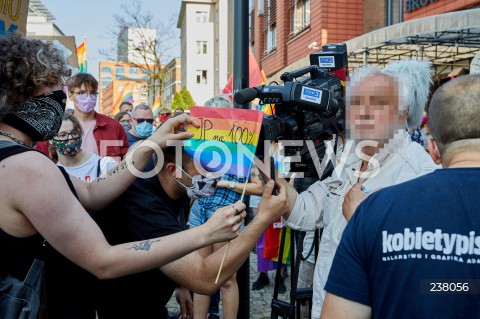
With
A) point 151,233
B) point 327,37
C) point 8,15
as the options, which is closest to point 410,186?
point 151,233

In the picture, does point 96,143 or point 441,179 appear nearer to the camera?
point 441,179

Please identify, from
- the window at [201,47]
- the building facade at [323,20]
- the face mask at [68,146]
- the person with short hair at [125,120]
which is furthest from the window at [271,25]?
the window at [201,47]

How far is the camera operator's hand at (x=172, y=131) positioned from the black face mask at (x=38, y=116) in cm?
39

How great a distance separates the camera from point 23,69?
5.76 feet

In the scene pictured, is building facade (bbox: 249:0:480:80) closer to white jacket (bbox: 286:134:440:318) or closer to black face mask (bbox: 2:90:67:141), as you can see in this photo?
white jacket (bbox: 286:134:440:318)

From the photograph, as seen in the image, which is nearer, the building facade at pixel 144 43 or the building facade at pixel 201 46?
the building facade at pixel 144 43

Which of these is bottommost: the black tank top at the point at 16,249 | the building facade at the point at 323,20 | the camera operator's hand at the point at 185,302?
the camera operator's hand at the point at 185,302

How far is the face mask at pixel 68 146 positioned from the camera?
422 centimetres

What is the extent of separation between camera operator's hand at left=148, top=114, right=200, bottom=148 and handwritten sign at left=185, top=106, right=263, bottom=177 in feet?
0.18

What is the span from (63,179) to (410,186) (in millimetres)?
1083

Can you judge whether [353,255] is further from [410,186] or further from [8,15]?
[8,15]

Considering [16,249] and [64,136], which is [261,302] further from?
[16,249]

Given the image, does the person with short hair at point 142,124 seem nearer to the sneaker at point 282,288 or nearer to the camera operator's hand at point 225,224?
the sneaker at point 282,288

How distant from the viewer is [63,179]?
5.38ft
